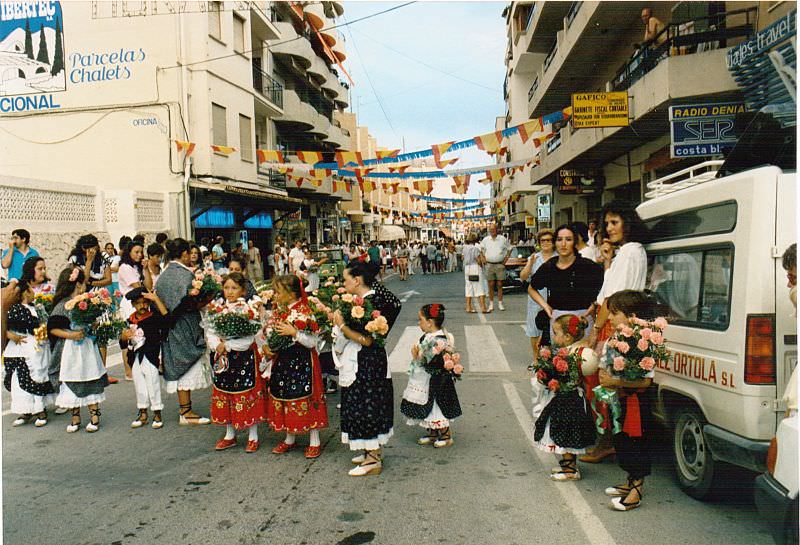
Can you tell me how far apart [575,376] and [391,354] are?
608cm

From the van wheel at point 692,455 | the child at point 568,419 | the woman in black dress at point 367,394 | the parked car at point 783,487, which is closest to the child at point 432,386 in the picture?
the woman in black dress at point 367,394

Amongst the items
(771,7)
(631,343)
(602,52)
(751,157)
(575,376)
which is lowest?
(575,376)

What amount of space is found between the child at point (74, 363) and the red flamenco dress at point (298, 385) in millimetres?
2248

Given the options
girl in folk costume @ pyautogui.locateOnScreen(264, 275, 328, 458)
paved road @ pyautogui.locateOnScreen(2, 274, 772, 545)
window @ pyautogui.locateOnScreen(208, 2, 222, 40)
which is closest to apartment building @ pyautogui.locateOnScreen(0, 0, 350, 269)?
window @ pyautogui.locateOnScreen(208, 2, 222, 40)

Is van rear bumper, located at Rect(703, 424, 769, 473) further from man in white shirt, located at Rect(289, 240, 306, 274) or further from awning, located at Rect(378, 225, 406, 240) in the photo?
awning, located at Rect(378, 225, 406, 240)

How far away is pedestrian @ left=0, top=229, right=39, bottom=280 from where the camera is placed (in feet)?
32.1

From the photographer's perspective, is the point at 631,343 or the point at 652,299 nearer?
the point at 631,343

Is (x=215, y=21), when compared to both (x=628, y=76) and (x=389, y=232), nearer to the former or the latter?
(x=628, y=76)

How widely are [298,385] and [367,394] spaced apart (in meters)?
0.72

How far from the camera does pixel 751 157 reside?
5277mm

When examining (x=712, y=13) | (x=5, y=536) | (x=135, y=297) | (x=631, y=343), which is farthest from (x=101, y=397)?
(x=712, y=13)

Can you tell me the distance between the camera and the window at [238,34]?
78.4ft

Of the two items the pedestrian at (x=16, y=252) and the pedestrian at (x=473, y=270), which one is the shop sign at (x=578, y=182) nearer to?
the pedestrian at (x=473, y=270)

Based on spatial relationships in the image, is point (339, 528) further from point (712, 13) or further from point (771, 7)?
point (712, 13)
